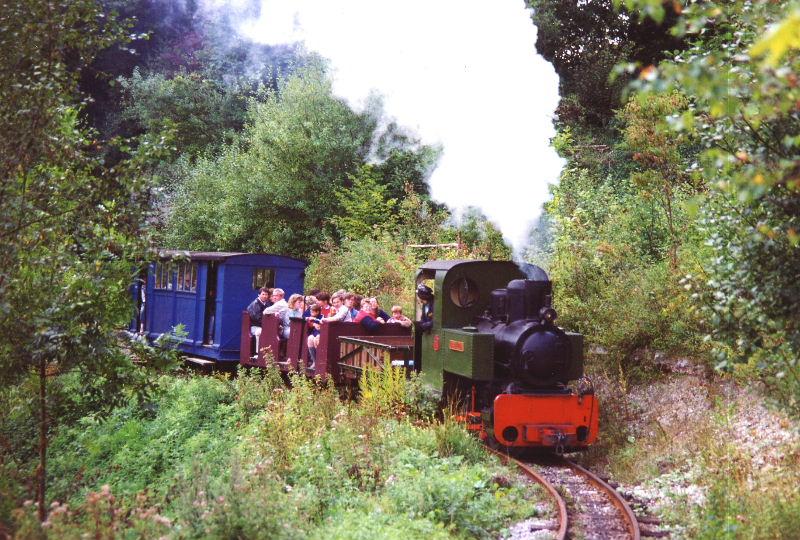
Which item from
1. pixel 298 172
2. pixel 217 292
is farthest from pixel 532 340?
pixel 298 172

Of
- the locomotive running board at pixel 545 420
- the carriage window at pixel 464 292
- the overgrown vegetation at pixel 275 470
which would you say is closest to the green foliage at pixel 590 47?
the carriage window at pixel 464 292

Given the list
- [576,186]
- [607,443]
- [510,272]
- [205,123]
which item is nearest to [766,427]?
[607,443]

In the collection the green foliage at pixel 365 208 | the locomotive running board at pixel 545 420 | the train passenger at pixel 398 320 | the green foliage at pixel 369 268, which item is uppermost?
the green foliage at pixel 365 208

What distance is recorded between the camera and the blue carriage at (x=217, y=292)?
15.3m

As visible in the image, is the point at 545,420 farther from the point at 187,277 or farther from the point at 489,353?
the point at 187,277

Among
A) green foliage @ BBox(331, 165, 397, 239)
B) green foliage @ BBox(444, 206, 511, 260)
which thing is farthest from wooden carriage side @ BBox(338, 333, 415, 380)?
green foliage @ BBox(331, 165, 397, 239)

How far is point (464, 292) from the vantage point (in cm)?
1062

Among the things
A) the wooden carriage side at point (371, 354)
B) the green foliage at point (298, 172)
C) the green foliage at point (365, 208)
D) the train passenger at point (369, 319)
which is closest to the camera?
the wooden carriage side at point (371, 354)

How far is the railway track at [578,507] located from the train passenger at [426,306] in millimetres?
2045

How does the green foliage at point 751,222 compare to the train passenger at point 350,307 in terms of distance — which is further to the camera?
the train passenger at point 350,307

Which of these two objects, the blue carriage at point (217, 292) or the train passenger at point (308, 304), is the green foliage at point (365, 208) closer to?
the blue carriage at point (217, 292)

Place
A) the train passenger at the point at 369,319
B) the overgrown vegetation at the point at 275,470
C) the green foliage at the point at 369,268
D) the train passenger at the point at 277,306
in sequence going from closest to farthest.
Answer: the overgrown vegetation at the point at 275,470, the train passenger at the point at 369,319, the train passenger at the point at 277,306, the green foliage at the point at 369,268

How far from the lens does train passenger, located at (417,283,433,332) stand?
35.4 feet

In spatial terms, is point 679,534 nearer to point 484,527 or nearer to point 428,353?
point 484,527
